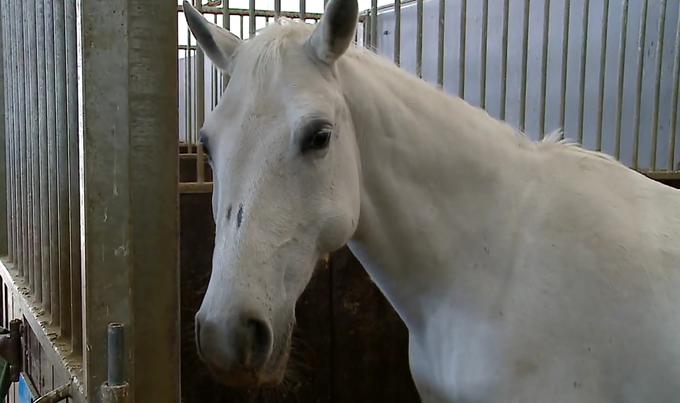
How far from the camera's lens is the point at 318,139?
97cm

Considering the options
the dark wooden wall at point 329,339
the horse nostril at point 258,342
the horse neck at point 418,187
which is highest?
the horse neck at point 418,187

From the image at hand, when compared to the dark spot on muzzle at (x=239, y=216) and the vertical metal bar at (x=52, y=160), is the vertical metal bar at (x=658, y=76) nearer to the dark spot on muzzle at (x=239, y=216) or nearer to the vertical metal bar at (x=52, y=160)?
the dark spot on muzzle at (x=239, y=216)

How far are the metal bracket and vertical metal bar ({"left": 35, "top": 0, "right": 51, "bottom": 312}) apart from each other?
21cm

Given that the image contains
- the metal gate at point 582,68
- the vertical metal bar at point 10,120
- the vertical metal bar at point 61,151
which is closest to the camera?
the vertical metal bar at point 61,151

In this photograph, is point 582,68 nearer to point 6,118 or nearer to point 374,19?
point 374,19

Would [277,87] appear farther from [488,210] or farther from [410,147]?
[488,210]

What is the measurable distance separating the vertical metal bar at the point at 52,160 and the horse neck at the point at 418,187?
575mm

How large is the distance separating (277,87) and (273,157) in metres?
0.12

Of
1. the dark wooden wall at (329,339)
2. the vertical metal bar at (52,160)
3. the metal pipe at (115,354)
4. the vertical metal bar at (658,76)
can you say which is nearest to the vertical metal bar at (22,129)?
the vertical metal bar at (52,160)

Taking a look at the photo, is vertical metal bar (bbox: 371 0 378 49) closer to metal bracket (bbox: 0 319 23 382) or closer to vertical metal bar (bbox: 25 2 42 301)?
vertical metal bar (bbox: 25 2 42 301)

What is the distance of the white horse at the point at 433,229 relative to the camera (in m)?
0.92

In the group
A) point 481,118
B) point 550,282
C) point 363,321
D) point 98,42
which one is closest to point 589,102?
point 363,321

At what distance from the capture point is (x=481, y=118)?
1255mm

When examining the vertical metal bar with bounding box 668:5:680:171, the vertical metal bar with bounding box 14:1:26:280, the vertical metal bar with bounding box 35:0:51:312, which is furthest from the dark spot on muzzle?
the vertical metal bar with bounding box 668:5:680:171
